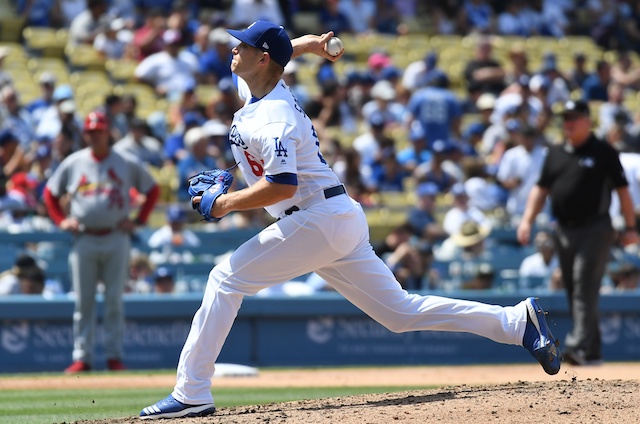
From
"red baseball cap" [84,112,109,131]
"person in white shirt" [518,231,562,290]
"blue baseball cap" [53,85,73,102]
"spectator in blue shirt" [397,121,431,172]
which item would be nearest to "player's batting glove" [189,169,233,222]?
"red baseball cap" [84,112,109,131]

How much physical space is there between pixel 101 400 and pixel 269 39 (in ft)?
10.1

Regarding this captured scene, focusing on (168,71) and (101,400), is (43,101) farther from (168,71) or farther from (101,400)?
(101,400)

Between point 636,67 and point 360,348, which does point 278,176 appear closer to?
point 360,348

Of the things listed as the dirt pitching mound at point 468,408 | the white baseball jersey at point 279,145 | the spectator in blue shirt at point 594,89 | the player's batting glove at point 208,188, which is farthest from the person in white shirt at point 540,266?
the player's batting glove at point 208,188

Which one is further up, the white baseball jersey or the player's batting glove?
the white baseball jersey

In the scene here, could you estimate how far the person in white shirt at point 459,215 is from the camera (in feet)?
43.3

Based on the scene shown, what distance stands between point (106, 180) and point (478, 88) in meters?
8.74

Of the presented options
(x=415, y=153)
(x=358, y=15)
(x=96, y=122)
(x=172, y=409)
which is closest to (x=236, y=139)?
(x=172, y=409)

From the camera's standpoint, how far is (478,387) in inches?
257

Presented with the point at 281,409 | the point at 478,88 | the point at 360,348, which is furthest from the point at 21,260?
the point at 478,88

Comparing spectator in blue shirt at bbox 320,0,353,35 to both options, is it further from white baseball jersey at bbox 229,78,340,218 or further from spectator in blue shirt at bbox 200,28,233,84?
white baseball jersey at bbox 229,78,340,218

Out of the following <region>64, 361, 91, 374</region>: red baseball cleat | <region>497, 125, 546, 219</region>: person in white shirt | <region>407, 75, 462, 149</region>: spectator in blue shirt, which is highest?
<region>407, 75, 462, 149</region>: spectator in blue shirt

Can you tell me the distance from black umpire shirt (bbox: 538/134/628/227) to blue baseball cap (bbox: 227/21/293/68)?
4.40 metres

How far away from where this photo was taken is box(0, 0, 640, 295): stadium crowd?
12305 millimetres
